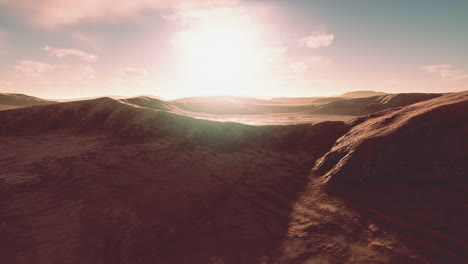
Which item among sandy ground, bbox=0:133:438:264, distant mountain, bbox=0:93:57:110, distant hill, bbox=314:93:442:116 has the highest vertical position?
distant mountain, bbox=0:93:57:110

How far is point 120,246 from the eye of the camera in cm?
427

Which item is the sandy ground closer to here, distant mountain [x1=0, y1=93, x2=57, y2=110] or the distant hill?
the distant hill

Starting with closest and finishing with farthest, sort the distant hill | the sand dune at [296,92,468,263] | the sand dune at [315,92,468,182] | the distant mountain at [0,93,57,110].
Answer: the sand dune at [296,92,468,263]
the sand dune at [315,92,468,182]
the distant hill
the distant mountain at [0,93,57,110]

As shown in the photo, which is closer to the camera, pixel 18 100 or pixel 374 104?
pixel 374 104

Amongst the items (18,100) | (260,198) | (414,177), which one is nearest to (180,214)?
(260,198)

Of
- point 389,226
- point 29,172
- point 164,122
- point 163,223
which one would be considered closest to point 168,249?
point 163,223

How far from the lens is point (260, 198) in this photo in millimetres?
6012

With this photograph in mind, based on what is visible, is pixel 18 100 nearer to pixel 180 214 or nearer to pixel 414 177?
pixel 180 214

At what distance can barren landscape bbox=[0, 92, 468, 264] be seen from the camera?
158 inches

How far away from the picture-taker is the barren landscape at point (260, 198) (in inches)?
158

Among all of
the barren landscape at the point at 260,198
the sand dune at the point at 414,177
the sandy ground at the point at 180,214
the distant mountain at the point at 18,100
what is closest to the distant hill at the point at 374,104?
the barren landscape at the point at 260,198

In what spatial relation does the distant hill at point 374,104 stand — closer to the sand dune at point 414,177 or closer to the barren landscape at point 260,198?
the barren landscape at point 260,198

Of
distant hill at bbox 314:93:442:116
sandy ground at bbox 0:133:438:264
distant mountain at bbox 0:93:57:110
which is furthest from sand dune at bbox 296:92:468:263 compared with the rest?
distant mountain at bbox 0:93:57:110

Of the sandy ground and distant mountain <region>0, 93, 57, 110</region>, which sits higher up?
distant mountain <region>0, 93, 57, 110</region>
